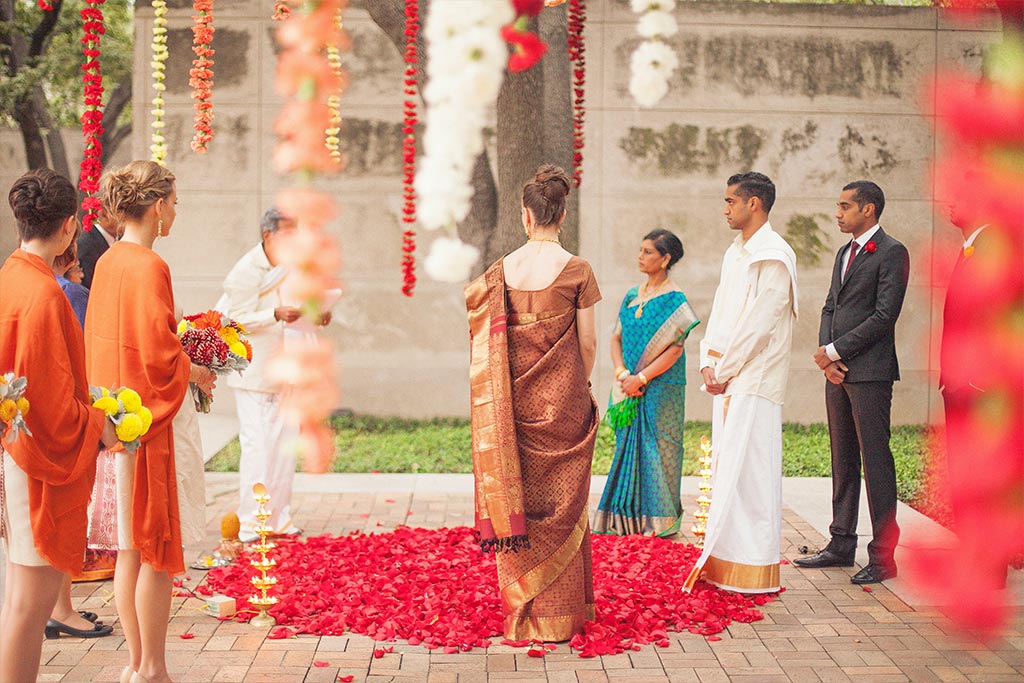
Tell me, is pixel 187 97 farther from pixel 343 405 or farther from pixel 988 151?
pixel 988 151

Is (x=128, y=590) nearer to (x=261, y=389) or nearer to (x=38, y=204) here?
(x=38, y=204)

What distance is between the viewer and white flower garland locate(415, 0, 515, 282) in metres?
1.28

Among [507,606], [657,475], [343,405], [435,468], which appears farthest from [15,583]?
[343,405]

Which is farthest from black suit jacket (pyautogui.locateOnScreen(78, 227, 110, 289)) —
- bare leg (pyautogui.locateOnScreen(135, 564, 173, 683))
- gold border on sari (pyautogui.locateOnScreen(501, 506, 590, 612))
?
gold border on sari (pyautogui.locateOnScreen(501, 506, 590, 612))

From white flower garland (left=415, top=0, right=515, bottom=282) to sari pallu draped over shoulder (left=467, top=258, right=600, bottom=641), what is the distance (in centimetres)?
369

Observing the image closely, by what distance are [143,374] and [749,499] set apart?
320cm

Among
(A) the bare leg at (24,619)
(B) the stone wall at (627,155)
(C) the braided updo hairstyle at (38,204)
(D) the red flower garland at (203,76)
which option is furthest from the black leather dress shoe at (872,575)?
(B) the stone wall at (627,155)

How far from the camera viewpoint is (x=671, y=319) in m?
7.13

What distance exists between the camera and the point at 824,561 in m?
6.52

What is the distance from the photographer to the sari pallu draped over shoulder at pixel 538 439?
5062 millimetres

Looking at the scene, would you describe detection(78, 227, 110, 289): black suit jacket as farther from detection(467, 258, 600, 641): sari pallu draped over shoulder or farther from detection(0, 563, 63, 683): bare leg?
detection(0, 563, 63, 683): bare leg

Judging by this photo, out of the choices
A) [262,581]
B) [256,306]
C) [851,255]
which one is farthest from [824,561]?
[256,306]

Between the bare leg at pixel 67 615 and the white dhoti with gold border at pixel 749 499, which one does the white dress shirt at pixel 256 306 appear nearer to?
the bare leg at pixel 67 615

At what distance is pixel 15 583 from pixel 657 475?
4.29 metres
